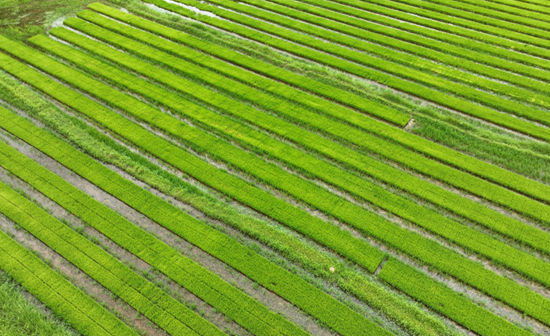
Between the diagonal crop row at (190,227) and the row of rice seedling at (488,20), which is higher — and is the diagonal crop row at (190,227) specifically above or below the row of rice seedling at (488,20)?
below

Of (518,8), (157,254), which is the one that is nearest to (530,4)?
(518,8)

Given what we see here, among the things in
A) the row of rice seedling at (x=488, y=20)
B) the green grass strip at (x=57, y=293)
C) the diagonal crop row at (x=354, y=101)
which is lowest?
the green grass strip at (x=57, y=293)

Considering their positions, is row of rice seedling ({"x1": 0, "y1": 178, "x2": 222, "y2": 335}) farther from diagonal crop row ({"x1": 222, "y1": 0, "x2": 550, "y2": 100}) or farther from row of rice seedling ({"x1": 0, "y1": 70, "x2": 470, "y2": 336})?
diagonal crop row ({"x1": 222, "y1": 0, "x2": 550, "y2": 100})

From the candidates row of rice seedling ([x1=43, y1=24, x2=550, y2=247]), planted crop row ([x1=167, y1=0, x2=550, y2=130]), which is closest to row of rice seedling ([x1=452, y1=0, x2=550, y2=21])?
planted crop row ([x1=167, y1=0, x2=550, y2=130])

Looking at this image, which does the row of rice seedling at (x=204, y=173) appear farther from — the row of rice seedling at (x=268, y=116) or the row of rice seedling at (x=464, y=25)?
the row of rice seedling at (x=464, y=25)

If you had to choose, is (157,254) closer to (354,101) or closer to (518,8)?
(354,101)

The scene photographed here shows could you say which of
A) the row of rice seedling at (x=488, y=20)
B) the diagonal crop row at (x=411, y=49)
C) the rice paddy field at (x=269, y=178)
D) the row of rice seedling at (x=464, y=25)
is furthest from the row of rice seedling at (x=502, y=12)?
the diagonal crop row at (x=411, y=49)

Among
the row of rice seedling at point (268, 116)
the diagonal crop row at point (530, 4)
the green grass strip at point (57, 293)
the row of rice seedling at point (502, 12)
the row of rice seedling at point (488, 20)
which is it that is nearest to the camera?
the green grass strip at point (57, 293)
